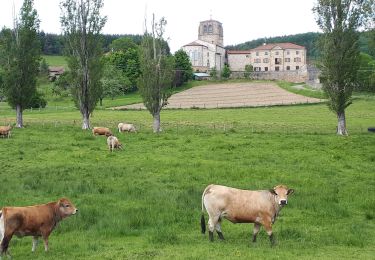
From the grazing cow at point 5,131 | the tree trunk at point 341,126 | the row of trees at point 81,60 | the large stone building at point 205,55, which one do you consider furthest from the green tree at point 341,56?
the large stone building at point 205,55

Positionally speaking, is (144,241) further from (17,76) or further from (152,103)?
(17,76)

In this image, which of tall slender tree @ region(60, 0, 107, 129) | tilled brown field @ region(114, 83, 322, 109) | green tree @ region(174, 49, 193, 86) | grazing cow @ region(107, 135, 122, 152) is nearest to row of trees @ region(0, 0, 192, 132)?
tall slender tree @ region(60, 0, 107, 129)

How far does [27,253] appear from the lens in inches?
462

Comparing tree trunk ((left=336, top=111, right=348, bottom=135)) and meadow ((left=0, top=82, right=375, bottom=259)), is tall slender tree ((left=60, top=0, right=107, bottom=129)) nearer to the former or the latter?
meadow ((left=0, top=82, right=375, bottom=259))

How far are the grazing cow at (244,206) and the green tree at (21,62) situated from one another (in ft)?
114

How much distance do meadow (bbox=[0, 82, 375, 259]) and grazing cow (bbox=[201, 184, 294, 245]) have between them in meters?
0.55

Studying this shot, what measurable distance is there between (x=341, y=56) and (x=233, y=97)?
175 ft

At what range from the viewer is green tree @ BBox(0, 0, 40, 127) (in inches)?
1726

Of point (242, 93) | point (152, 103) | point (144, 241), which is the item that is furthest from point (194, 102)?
point (144, 241)

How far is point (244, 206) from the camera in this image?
12609 millimetres

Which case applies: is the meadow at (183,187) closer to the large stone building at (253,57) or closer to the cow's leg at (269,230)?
the cow's leg at (269,230)

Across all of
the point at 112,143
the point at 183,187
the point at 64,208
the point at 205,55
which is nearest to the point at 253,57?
the point at 205,55

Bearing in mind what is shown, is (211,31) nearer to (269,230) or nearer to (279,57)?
(279,57)

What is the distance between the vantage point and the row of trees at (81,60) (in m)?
42.5
